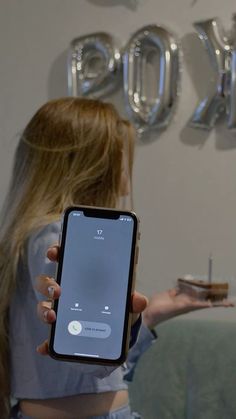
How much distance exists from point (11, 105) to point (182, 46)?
54 centimetres

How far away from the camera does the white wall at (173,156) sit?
1826 millimetres

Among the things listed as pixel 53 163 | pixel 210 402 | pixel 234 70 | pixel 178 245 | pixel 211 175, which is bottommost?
pixel 210 402

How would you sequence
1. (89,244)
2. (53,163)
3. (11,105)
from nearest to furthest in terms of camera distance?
(89,244), (53,163), (11,105)

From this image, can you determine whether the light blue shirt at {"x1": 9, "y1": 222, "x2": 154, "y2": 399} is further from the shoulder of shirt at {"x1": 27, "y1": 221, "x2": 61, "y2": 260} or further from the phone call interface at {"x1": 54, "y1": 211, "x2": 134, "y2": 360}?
the phone call interface at {"x1": 54, "y1": 211, "x2": 134, "y2": 360}

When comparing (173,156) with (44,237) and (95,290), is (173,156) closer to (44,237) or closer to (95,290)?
(44,237)

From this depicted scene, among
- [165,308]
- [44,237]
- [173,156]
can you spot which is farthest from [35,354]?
[173,156]

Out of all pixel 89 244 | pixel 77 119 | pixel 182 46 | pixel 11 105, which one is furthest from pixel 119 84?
pixel 89 244

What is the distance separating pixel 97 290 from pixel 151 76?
1.13 metres

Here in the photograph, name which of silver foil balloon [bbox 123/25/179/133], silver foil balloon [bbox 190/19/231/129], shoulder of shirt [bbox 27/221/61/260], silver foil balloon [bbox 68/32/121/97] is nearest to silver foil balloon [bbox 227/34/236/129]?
silver foil balloon [bbox 190/19/231/129]

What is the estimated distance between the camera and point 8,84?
2094 millimetres

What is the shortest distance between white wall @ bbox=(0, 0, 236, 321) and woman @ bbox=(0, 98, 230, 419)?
63cm

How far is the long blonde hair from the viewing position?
3.64 ft

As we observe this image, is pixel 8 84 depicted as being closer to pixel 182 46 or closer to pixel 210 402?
pixel 182 46

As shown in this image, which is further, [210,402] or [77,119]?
[210,402]
